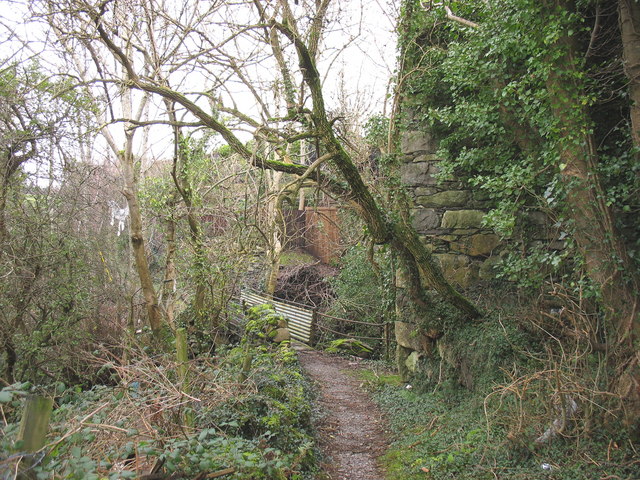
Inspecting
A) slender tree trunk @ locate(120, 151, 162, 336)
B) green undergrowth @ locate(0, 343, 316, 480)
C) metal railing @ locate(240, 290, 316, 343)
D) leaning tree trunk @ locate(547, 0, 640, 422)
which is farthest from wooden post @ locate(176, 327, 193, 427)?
metal railing @ locate(240, 290, 316, 343)

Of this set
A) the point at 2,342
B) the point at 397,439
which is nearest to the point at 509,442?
the point at 397,439

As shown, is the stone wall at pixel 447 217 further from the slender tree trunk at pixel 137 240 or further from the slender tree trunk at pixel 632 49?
the slender tree trunk at pixel 137 240

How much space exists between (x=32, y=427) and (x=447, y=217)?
5.33 meters

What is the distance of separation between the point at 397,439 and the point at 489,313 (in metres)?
1.84

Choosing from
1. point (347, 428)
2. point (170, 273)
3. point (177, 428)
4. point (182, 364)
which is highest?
point (170, 273)

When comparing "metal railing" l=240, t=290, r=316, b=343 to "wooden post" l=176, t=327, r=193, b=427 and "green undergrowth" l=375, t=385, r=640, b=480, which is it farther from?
"wooden post" l=176, t=327, r=193, b=427

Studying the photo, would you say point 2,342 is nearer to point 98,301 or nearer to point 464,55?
point 98,301

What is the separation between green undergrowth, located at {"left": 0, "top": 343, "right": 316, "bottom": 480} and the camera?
2242mm

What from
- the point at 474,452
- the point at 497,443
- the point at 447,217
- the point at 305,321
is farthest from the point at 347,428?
the point at 305,321

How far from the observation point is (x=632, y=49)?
3746mm

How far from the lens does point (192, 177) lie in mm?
7535

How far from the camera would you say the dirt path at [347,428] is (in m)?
4.47

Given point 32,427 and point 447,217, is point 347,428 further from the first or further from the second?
point 32,427

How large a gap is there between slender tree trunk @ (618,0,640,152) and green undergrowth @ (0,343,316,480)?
3881 millimetres
